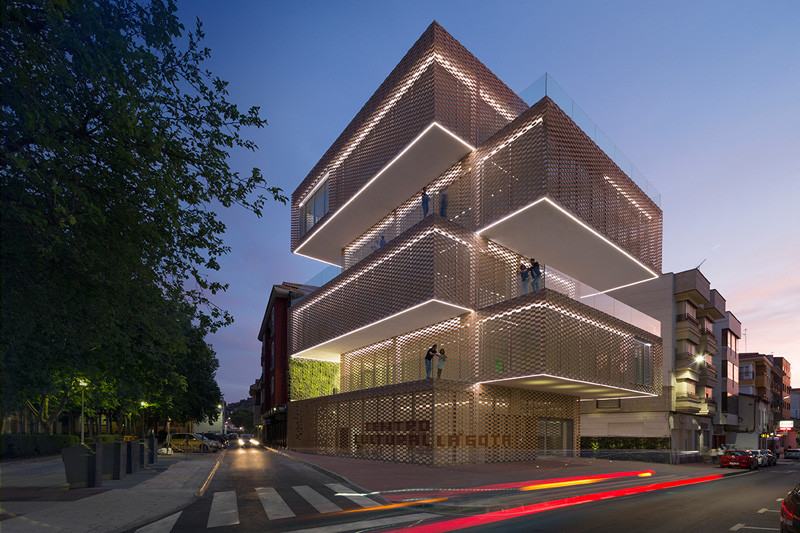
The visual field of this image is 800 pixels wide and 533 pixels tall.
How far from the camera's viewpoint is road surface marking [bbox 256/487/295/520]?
39.4ft

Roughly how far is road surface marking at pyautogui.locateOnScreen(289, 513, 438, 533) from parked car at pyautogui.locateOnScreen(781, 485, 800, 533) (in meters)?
6.41

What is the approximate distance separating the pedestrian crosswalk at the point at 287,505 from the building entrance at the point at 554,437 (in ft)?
53.3

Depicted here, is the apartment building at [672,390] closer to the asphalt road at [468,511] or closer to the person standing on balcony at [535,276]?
the person standing on balcony at [535,276]

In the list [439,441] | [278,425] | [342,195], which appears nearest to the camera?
[439,441]

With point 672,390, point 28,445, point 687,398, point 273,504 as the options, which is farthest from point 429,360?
point 28,445

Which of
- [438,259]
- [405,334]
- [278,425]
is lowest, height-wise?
[278,425]

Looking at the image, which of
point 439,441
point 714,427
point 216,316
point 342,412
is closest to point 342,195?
point 342,412

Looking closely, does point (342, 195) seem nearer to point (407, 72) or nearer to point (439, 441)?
point (407, 72)

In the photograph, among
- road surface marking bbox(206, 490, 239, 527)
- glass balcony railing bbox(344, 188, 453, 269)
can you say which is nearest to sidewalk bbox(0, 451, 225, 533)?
road surface marking bbox(206, 490, 239, 527)

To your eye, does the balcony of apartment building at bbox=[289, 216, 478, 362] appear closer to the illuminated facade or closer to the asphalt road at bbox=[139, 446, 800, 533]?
the illuminated facade

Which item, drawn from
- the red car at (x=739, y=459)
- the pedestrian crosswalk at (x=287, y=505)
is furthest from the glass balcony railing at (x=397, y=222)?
the red car at (x=739, y=459)

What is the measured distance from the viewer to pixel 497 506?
521 inches

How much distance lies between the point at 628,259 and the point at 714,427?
114ft

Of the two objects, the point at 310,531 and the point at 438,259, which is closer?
the point at 310,531
